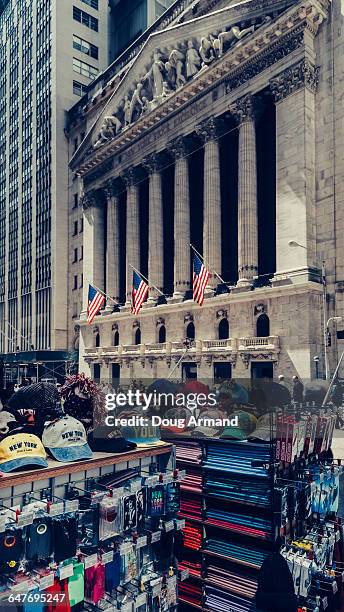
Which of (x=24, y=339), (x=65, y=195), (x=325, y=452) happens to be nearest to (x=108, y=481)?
(x=325, y=452)

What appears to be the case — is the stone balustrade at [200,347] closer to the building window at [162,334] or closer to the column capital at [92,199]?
the building window at [162,334]

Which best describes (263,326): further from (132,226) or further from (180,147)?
(132,226)

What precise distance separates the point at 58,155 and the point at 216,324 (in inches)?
1583

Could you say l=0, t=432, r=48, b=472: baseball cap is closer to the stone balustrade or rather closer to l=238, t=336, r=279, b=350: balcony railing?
l=238, t=336, r=279, b=350: balcony railing

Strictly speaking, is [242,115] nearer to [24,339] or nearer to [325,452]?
[325,452]

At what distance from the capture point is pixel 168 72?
4475 centimetres

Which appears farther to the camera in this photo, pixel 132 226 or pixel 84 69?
pixel 84 69

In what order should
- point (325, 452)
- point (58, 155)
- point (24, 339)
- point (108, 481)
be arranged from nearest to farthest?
point (108, 481) < point (325, 452) < point (58, 155) < point (24, 339)

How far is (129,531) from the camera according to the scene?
9523mm

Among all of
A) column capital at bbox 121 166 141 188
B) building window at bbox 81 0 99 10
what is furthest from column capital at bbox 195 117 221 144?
building window at bbox 81 0 99 10

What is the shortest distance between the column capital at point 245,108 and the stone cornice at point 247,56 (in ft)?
5.33

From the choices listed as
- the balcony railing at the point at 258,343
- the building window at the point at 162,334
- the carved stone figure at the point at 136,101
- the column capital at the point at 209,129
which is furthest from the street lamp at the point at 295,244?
the carved stone figure at the point at 136,101

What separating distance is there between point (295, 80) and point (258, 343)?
18691 mm

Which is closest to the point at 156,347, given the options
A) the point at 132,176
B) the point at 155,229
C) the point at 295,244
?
the point at 155,229
